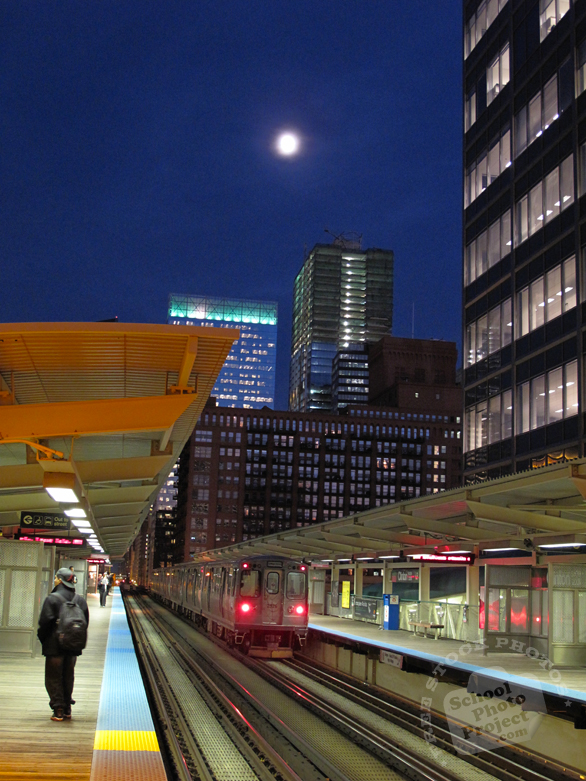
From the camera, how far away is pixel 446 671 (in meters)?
15.4

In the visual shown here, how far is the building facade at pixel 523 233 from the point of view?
2716 centimetres

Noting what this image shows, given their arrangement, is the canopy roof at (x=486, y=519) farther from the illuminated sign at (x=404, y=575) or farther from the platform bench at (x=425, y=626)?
the platform bench at (x=425, y=626)

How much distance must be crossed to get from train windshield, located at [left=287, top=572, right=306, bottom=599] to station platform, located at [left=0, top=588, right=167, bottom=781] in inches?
473

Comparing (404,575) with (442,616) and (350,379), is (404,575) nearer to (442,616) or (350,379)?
(442,616)

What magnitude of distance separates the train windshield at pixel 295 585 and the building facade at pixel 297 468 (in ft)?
313

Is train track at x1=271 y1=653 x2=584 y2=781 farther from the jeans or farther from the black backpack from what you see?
the black backpack

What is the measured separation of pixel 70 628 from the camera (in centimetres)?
784

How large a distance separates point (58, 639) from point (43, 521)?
957 centimetres

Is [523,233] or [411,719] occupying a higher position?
[523,233]

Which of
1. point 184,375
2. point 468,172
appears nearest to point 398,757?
point 184,375

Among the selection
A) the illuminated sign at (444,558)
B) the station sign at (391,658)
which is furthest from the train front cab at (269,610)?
the station sign at (391,658)

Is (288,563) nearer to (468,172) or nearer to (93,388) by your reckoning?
(93,388)

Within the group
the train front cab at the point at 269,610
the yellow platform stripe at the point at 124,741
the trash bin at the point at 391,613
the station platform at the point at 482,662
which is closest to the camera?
the yellow platform stripe at the point at 124,741

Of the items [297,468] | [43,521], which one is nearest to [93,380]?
[43,521]
